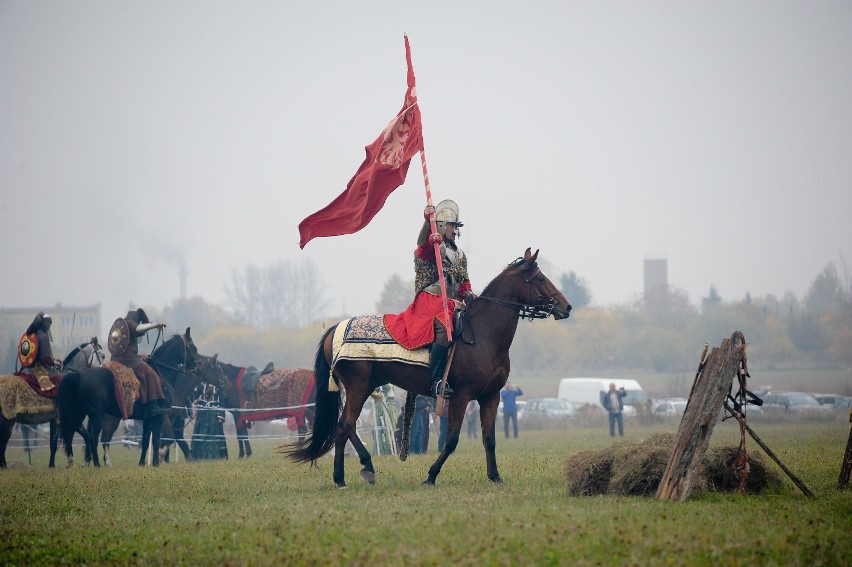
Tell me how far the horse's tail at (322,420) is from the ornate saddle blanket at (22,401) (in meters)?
9.61

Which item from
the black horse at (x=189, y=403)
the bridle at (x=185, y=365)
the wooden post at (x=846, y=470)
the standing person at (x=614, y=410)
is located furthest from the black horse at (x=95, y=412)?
the standing person at (x=614, y=410)

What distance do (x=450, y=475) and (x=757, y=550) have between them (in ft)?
25.8

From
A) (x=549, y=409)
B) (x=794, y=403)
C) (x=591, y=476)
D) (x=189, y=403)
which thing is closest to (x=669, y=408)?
(x=794, y=403)

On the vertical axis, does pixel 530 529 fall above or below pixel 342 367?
below

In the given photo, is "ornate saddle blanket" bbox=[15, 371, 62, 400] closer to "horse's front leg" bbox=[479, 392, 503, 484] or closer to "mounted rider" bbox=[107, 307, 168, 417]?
"mounted rider" bbox=[107, 307, 168, 417]

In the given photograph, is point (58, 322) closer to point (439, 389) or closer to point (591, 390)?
point (591, 390)

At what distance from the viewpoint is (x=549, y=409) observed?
49.2m

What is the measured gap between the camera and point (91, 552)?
9.81 metres

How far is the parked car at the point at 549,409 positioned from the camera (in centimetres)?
4766

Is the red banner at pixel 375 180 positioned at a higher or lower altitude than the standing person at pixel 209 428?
higher

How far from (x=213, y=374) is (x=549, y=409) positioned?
85.5 ft

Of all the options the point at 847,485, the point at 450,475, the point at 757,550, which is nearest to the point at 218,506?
the point at 450,475

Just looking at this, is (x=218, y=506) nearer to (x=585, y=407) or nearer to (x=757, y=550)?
(x=757, y=550)

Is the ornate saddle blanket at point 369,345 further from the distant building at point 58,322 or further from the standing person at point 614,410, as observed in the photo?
the distant building at point 58,322
